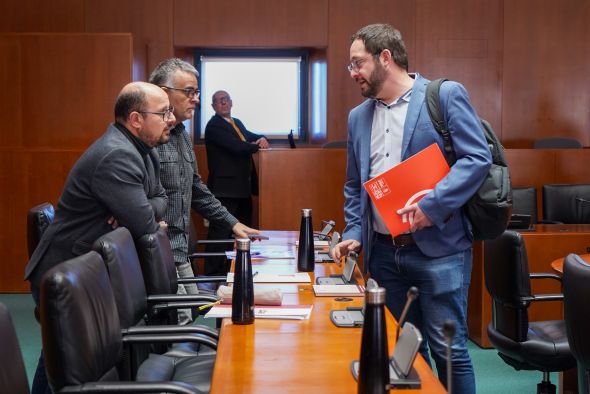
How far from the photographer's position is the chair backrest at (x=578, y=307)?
2348 mm

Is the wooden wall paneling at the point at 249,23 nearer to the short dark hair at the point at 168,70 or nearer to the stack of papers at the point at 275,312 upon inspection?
the short dark hair at the point at 168,70

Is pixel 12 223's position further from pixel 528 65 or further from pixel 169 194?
pixel 528 65

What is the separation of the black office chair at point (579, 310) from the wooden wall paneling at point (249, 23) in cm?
588

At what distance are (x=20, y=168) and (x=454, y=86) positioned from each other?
5.10 meters

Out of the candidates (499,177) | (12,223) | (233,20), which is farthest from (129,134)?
(233,20)

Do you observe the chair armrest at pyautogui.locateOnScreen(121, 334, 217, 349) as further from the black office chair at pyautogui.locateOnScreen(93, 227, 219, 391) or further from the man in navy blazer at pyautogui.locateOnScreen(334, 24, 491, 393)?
the man in navy blazer at pyautogui.locateOnScreen(334, 24, 491, 393)

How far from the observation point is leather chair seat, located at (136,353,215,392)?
265 cm

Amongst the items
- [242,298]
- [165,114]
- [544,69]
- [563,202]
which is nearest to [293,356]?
[242,298]

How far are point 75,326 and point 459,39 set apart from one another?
275 inches

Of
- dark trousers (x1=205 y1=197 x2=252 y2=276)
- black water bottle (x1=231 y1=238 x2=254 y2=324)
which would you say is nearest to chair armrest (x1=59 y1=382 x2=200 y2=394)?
black water bottle (x1=231 y1=238 x2=254 y2=324)

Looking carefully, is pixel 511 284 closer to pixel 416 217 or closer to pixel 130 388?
pixel 416 217

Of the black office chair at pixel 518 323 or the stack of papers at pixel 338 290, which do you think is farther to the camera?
the black office chair at pixel 518 323

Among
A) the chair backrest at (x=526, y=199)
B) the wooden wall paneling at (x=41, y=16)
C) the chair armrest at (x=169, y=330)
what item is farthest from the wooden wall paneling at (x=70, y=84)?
the chair armrest at (x=169, y=330)

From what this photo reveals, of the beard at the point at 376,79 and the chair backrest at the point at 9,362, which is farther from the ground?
the beard at the point at 376,79
